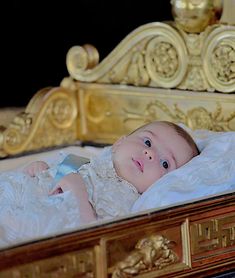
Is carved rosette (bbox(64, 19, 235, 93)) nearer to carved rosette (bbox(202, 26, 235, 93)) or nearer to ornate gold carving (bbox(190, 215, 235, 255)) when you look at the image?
carved rosette (bbox(202, 26, 235, 93))

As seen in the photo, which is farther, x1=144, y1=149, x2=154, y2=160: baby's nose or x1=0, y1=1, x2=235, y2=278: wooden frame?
x1=144, y1=149, x2=154, y2=160: baby's nose

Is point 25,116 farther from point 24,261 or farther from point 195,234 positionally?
point 24,261

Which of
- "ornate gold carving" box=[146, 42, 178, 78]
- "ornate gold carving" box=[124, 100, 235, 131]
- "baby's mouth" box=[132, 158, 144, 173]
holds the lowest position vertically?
"ornate gold carving" box=[124, 100, 235, 131]

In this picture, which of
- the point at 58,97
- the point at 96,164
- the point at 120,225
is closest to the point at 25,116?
the point at 58,97

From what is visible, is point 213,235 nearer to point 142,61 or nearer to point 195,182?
point 195,182

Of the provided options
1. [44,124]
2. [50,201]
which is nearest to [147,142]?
[50,201]

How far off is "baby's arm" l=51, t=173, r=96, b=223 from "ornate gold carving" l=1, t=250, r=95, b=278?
18 centimetres

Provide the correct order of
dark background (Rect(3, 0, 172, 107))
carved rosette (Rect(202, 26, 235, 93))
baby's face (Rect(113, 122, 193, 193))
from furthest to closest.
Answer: dark background (Rect(3, 0, 172, 107)), carved rosette (Rect(202, 26, 235, 93)), baby's face (Rect(113, 122, 193, 193))

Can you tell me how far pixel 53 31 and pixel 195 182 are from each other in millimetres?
1209

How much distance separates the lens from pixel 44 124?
252 cm

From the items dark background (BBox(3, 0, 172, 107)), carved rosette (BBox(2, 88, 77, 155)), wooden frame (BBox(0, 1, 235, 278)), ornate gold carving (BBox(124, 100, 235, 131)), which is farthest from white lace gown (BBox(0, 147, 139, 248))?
dark background (BBox(3, 0, 172, 107))

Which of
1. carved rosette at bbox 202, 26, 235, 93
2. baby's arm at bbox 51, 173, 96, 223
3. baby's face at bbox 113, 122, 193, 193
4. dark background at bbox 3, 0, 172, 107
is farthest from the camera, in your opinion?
dark background at bbox 3, 0, 172, 107

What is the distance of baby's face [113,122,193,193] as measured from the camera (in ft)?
6.01

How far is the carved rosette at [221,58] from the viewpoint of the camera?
223cm
